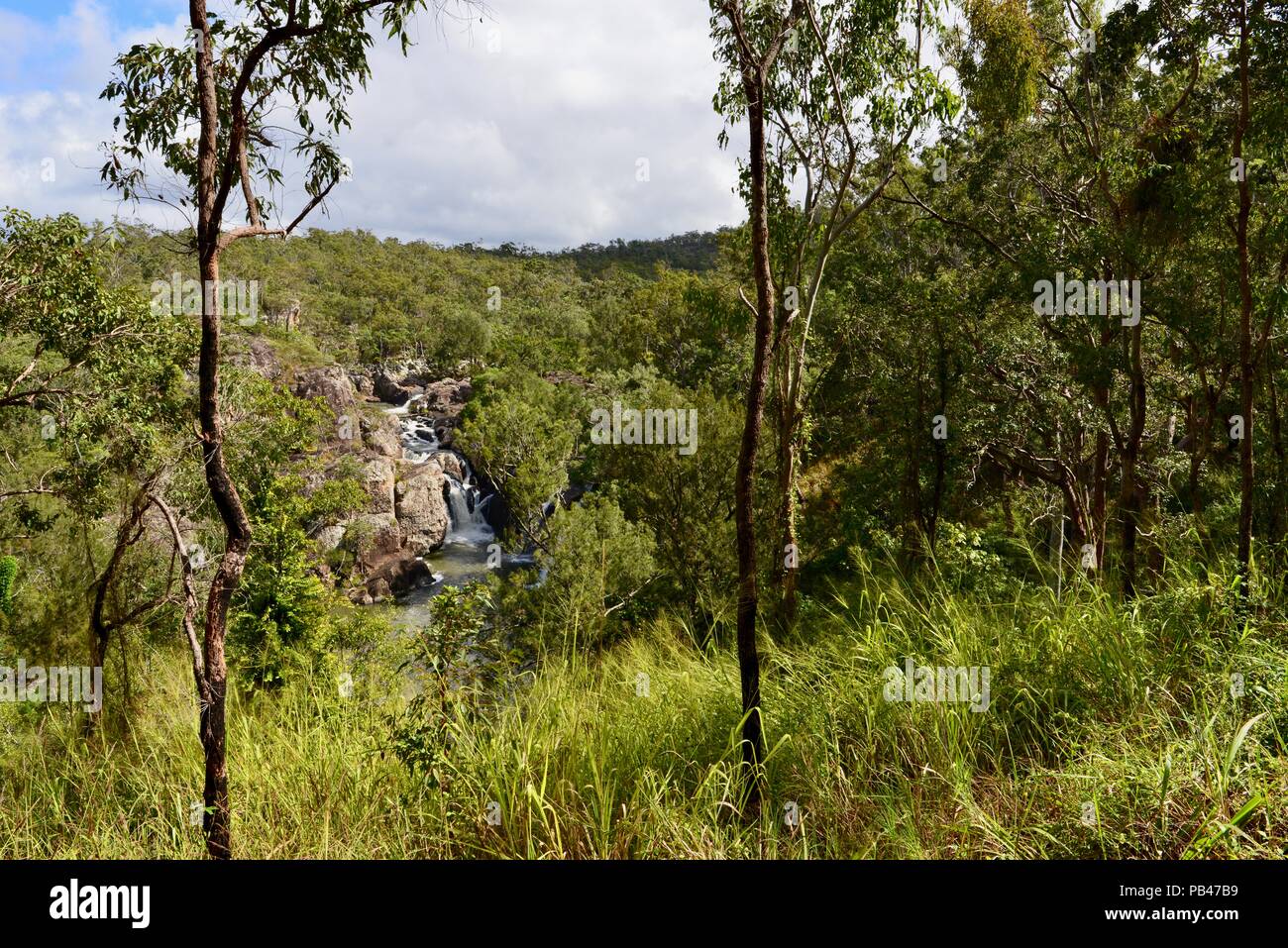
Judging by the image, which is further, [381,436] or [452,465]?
[452,465]

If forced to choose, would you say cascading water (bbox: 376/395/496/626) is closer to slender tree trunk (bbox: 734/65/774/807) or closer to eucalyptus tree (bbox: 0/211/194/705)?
eucalyptus tree (bbox: 0/211/194/705)

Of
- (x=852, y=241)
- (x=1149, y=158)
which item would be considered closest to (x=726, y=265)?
(x=852, y=241)

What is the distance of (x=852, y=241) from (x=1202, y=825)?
2022 centimetres

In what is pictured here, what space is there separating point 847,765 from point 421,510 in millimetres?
27161

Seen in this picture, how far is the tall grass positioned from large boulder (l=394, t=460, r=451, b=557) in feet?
79.8

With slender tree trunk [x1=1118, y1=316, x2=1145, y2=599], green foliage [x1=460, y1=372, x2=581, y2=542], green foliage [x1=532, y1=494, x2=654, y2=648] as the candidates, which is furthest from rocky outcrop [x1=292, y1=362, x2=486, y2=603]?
slender tree trunk [x1=1118, y1=316, x2=1145, y2=599]

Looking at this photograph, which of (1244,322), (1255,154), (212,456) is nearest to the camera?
(212,456)

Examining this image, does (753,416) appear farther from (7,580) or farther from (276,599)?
(7,580)

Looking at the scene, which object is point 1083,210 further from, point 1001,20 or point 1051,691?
Result: point 1051,691

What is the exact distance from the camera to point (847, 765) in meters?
3.20

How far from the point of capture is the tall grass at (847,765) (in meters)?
2.49

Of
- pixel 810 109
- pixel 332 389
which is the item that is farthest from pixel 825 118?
pixel 332 389

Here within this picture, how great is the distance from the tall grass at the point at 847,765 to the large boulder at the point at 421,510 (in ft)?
79.8

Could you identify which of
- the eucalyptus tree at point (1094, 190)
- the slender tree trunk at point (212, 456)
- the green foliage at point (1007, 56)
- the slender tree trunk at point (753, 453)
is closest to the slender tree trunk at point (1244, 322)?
the eucalyptus tree at point (1094, 190)
